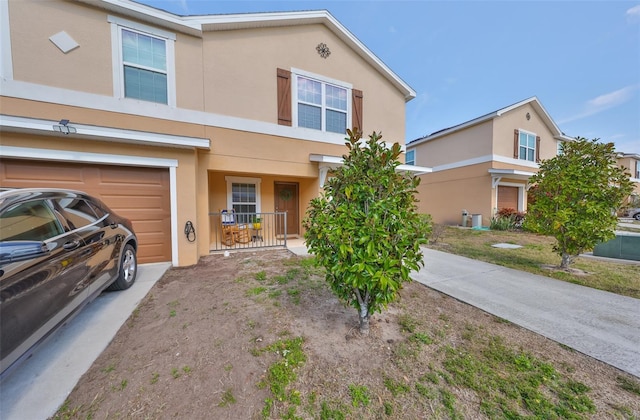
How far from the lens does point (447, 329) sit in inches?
112

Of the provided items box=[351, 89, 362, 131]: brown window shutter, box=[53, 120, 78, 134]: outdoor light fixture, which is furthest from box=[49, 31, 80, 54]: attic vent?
box=[351, 89, 362, 131]: brown window shutter

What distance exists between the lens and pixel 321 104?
743 cm

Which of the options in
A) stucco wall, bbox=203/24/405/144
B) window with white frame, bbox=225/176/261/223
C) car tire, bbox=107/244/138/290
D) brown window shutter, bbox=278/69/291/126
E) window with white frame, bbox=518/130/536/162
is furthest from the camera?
window with white frame, bbox=518/130/536/162

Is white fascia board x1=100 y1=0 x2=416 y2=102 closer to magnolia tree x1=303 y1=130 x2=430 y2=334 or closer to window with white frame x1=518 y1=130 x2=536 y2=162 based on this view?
magnolia tree x1=303 y1=130 x2=430 y2=334

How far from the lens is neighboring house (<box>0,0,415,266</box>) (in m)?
4.40

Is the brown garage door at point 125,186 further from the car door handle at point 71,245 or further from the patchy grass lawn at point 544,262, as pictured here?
the patchy grass lawn at point 544,262

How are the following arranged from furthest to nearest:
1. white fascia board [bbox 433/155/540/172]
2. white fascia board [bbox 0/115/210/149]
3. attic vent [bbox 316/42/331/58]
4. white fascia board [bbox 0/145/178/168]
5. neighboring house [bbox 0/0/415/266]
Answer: white fascia board [bbox 433/155/540/172] < attic vent [bbox 316/42/331/58] < neighboring house [bbox 0/0/415/266] < white fascia board [bbox 0/145/178/168] < white fascia board [bbox 0/115/210/149]

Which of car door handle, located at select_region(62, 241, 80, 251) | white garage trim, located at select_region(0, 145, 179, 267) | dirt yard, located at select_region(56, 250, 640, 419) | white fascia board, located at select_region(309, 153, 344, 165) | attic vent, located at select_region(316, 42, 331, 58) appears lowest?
dirt yard, located at select_region(56, 250, 640, 419)

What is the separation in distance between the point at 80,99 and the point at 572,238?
10809mm

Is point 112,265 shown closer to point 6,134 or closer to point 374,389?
point 6,134

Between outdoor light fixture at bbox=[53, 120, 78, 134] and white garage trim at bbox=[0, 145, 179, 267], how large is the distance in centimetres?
41

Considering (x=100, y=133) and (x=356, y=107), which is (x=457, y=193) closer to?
(x=356, y=107)

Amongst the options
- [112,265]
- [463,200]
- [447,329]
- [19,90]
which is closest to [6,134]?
[19,90]

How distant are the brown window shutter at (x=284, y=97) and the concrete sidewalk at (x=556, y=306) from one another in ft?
18.0
